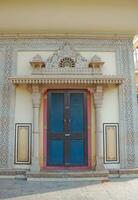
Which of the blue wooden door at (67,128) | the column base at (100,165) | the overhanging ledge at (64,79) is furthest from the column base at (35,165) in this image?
the overhanging ledge at (64,79)

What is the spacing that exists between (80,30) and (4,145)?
3772mm

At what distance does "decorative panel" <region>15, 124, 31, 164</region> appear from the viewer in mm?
7324

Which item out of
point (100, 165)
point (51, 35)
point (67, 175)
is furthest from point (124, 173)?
point (51, 35)

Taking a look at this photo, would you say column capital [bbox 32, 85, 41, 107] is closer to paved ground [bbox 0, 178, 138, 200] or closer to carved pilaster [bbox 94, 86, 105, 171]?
carved pilaster [bbox 94, 86, 105, 171]

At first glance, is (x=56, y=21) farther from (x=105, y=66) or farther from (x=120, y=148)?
(x=120, y=148)

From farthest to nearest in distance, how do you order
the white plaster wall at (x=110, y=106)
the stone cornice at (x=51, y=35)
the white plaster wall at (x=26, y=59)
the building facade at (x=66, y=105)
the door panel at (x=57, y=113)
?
the stone cornice at (x=51, y=35), the white plaster wall at (x=26, y=59), the white plaster wall at (x=110, y=106), the door panel at (x=57, y=113), the building facade at (x=66, y=105)

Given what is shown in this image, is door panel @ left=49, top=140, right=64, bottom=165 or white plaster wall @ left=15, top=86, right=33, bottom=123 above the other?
white plaster wall @ left=15, top=86, right=33, bottom=123

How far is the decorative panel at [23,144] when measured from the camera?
732 centimetres

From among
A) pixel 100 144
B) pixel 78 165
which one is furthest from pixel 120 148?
pixel 78 165

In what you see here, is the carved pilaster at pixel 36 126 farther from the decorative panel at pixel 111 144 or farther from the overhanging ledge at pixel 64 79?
the decorative panel at pixel 111 144

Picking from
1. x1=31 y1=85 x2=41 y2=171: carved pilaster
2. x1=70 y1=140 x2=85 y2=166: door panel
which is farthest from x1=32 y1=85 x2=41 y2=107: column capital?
x1=70 y1=140 x2=85 y2=166: door panel

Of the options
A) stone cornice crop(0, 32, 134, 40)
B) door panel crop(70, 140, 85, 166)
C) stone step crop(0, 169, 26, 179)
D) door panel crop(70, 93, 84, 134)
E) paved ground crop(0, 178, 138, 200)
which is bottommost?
paved ground crop(0, 178, 138, 200)

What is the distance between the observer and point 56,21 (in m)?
7.48

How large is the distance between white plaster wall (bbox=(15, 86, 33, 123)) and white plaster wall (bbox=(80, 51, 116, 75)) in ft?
6.41
